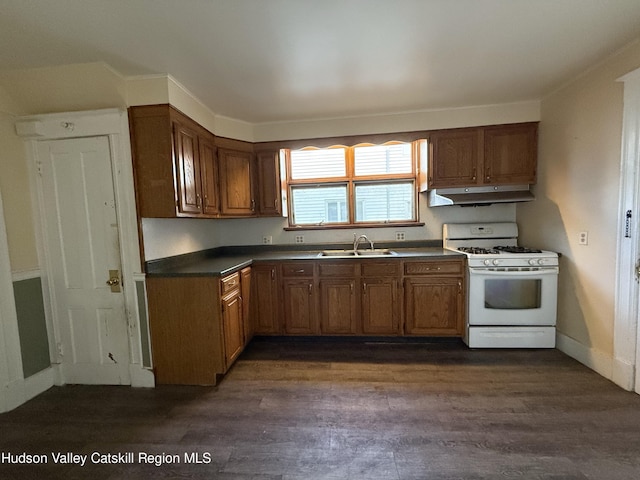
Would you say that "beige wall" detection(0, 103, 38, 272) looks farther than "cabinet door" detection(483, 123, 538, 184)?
No

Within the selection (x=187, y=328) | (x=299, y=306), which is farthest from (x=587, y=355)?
(x=187, y=328)

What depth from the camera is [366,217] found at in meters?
3.57

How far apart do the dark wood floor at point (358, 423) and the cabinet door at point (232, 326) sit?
185 millimetres

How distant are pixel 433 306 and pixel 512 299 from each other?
748 millimetres

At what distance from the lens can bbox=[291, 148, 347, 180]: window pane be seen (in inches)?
141

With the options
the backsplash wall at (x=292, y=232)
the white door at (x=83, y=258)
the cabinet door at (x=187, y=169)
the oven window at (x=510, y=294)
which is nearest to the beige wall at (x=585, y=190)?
the oven window at (x=510, y=294)

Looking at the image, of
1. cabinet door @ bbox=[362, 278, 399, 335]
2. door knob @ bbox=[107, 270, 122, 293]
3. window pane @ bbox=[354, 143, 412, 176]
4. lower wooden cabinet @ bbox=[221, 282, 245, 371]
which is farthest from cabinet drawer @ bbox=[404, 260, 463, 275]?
door knob @ bbox=[107, 270, 122, 293]

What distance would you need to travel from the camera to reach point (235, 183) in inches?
125

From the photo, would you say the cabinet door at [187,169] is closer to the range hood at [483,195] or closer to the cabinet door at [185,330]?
the cabinet door at [185,330]

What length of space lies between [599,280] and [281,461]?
280 cm

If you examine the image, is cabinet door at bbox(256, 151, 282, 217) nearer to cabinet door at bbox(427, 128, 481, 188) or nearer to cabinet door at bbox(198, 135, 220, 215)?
cabinet door at bbox(198, 135, 220, 215)

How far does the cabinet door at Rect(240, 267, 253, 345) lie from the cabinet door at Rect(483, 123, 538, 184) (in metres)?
2.75

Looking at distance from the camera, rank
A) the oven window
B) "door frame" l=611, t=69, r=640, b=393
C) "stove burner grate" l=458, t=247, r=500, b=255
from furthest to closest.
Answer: "stove burner grate" l=458, t=247, r=500, b=255 < the oven window < "door frame" l=611, t=69, r=640, b=393

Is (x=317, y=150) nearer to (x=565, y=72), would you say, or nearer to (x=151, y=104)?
(x=151, y=104)
